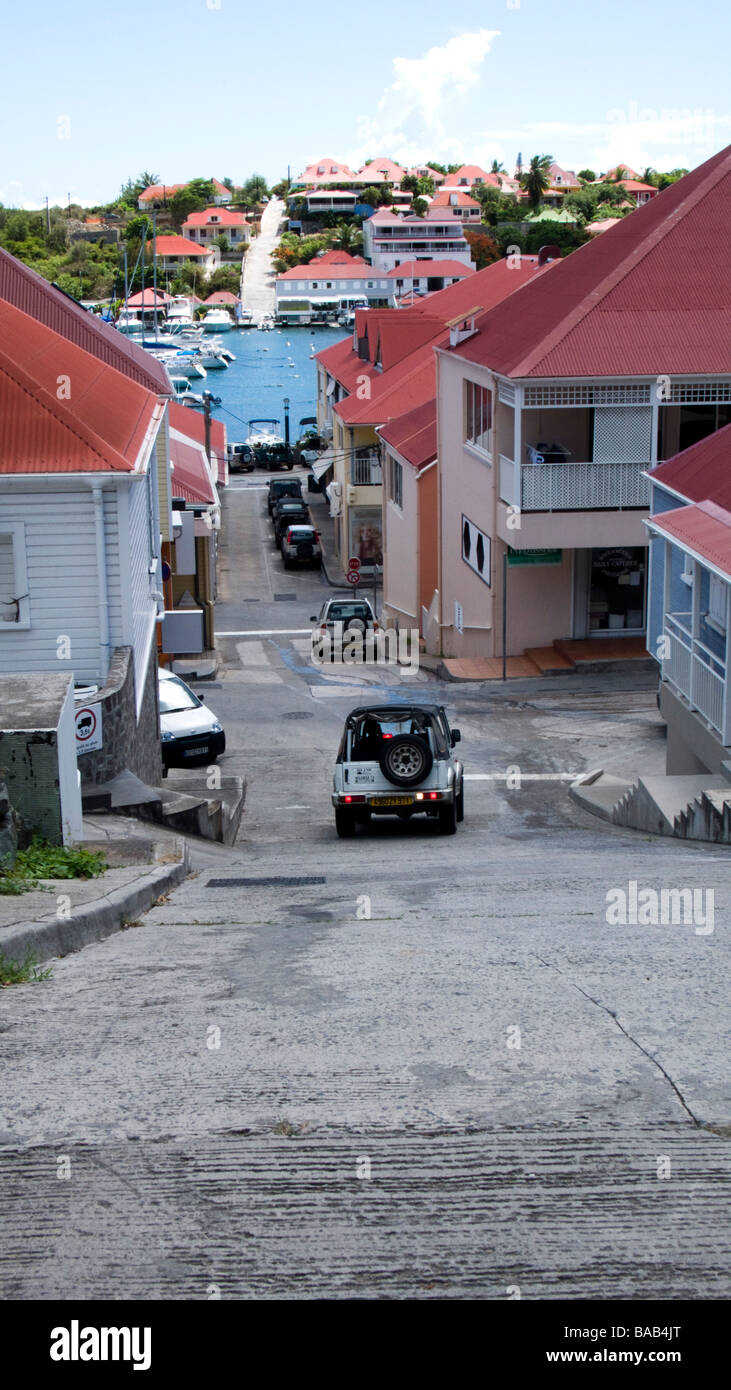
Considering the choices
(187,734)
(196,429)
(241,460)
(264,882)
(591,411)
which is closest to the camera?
(264,882)

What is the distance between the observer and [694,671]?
18.2m

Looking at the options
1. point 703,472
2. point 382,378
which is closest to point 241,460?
point 382,378

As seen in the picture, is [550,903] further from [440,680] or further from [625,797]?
[440,680]

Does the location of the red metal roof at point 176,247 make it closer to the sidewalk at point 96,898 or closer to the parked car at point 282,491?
the parked car at point 282,491

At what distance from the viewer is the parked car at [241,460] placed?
258 ft

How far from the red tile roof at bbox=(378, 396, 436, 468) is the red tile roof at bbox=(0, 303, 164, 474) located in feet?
65.2

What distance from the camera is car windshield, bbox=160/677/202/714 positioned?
79.0 feet

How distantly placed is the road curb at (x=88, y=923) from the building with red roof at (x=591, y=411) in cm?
1978

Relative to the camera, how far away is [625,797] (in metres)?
19.2

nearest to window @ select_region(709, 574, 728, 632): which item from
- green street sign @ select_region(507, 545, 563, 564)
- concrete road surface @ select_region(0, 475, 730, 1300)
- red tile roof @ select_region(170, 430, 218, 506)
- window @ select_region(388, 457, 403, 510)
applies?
concrete road surface @ select_region(0, 475, 730, 1300)

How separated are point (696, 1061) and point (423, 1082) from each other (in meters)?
1.22

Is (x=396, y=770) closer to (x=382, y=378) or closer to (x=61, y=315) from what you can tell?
(x=61, y=315)

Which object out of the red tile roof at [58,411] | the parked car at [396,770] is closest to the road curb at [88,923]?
the parked car at [396,770]

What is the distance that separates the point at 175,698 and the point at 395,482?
66.4ft
